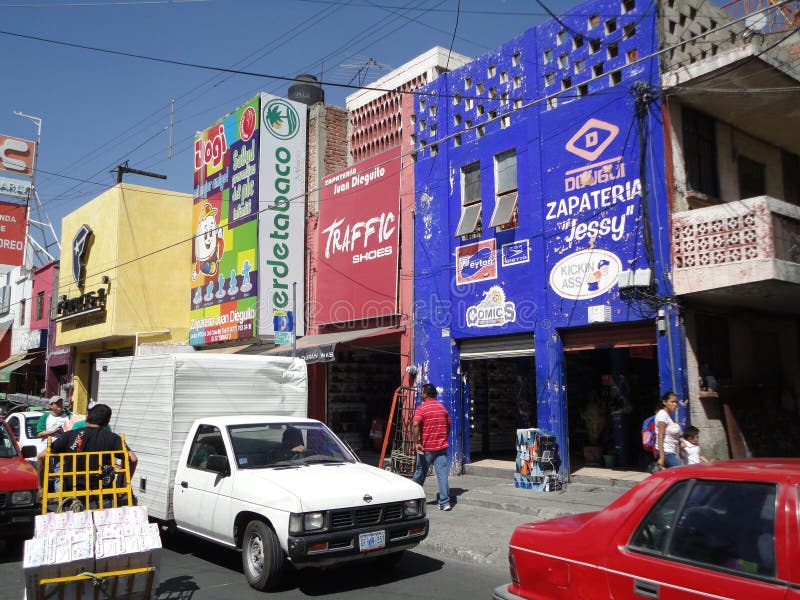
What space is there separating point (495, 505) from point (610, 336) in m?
3.48

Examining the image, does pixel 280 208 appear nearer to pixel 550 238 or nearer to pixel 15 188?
pixel 550 238

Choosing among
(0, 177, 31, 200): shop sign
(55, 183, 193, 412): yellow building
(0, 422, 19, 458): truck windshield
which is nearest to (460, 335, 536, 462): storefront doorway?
(0, 422, 19, 458): truck windshield

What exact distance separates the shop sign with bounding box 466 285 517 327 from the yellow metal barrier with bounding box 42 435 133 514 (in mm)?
8284

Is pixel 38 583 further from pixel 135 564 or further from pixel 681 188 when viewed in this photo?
pixel 681 188

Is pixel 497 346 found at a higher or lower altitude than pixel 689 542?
higher

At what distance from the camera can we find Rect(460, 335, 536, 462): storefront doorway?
14.3 meters

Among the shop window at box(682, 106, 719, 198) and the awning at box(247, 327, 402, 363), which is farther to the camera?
the awning at box(247, 327, 402, 363)

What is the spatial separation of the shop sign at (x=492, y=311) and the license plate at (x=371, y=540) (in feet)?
23.7

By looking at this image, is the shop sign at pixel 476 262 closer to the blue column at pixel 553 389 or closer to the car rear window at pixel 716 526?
the blue column at pixel 553 389

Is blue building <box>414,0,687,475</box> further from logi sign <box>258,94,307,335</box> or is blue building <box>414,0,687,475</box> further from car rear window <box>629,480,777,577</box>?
car rear window <box>629,480,777,577</box>

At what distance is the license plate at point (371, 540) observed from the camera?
641cm

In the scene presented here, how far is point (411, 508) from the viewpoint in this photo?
6.93 m

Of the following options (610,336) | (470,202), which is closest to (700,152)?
(610,336)

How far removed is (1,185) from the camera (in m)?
29.9
